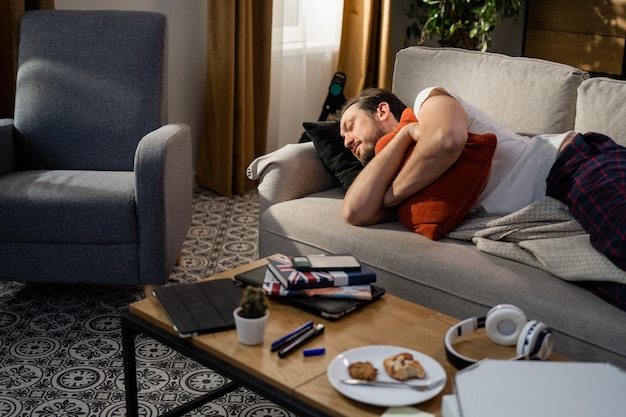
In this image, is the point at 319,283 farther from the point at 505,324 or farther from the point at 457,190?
the point at 457,190

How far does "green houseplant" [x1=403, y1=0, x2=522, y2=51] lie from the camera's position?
3.99 metres

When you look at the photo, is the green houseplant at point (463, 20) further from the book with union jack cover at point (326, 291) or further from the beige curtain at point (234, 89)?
the book with union jack cover at point (326, 291)

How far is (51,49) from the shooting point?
283cm

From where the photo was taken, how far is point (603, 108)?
2.20 meters

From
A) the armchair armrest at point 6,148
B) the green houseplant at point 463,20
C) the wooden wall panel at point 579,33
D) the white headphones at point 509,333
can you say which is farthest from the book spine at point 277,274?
the wooden wall panel at point 579,33

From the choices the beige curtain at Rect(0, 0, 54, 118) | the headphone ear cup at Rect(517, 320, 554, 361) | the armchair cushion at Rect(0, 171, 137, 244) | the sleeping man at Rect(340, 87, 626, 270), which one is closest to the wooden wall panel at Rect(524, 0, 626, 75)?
the sleeping man at Rect(340, 87, 626, 270)

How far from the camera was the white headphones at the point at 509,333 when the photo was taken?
143 cm

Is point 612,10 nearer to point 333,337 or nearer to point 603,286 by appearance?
point 603,286

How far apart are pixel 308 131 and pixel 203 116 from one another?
1.51 metres

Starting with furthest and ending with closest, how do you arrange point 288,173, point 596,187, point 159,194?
1. point 288,173
2. point 159,194
3. point 596,187

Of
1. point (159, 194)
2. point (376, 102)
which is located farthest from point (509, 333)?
point (159, 194)

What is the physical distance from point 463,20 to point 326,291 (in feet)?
9.78

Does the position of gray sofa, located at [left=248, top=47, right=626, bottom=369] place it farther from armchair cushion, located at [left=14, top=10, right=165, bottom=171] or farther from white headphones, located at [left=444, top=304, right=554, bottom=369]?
armchair cushion, located at [left=14, top=10, right=165, bottom=171]

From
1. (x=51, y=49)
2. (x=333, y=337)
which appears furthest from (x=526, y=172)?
(x=51, y=49)
